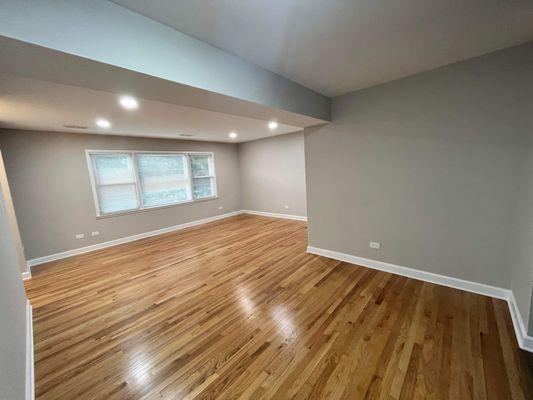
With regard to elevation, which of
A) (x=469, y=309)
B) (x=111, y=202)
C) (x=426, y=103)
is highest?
(x=426, y=103)

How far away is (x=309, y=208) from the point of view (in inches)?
142

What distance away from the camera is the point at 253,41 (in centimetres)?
166

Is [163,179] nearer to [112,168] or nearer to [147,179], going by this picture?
[147,179]

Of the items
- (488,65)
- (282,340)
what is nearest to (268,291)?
(282,340)

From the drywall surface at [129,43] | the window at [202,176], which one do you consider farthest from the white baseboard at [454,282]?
the window at [202,176]

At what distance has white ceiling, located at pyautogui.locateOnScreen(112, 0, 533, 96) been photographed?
52.4 inches

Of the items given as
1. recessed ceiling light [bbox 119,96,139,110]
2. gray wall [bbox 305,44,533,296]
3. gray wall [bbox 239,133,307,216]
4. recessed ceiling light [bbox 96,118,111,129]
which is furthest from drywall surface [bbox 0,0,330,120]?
gray wall [bbox 239,133,307,216]

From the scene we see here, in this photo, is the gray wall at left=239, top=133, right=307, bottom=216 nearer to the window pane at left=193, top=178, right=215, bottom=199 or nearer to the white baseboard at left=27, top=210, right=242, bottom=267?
the window pane at left=193, top=178, right=215, bottom=199

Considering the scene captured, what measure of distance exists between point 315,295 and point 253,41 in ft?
8.28

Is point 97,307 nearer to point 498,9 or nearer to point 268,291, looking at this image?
point 268,291

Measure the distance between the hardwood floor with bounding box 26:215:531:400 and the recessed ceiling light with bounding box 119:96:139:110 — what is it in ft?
7.66

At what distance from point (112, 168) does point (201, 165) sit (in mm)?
2210

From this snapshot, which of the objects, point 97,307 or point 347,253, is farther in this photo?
point 347,253

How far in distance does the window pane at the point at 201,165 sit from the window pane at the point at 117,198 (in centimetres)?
167
